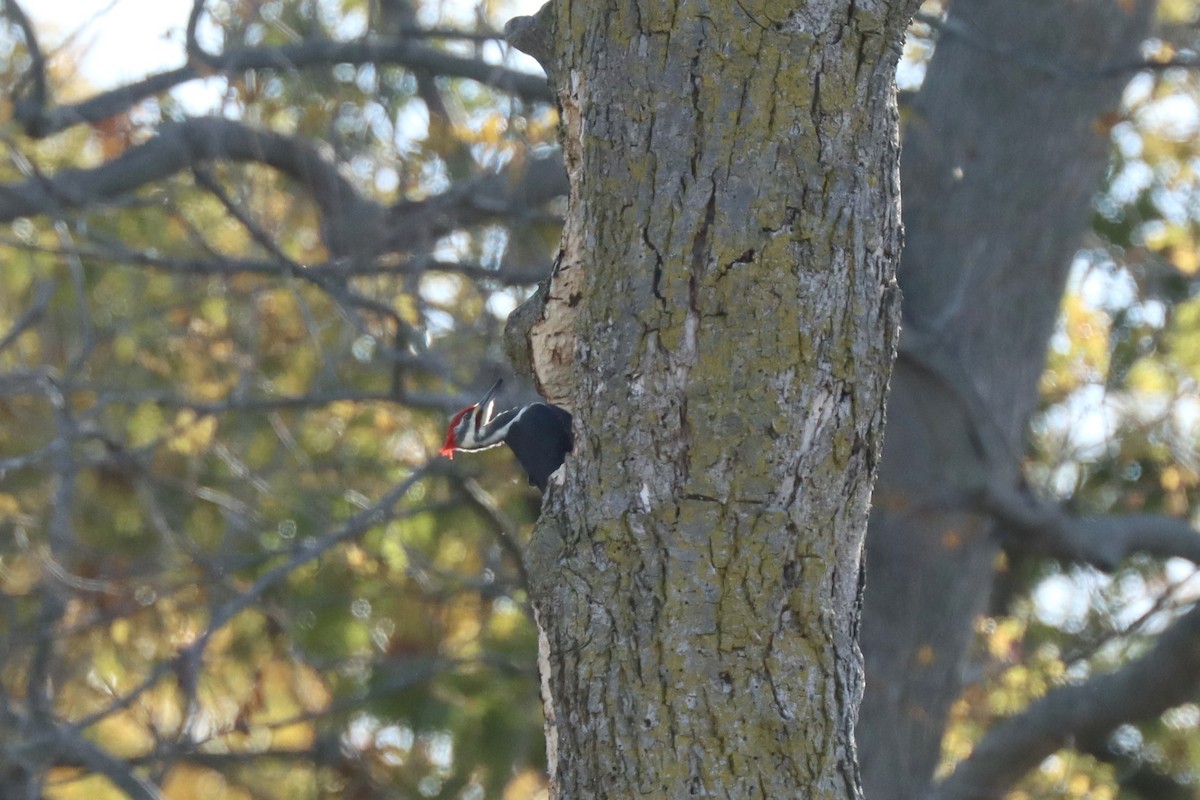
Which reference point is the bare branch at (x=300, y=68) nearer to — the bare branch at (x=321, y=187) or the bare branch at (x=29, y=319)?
the bare branch at (x=321, y=187)

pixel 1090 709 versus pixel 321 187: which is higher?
pixel 321 187

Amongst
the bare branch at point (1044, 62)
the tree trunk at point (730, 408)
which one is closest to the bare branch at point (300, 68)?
the bare branch at point (1044, 62)

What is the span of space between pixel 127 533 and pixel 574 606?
4883 millimetres

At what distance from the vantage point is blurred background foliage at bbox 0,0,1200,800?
4750 mm

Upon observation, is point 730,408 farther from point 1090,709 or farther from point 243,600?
point 1090,709

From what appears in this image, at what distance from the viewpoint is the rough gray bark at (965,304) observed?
4672mm

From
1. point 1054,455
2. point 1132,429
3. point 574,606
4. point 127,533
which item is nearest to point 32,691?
point 127,533

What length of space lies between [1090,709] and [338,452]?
330cm

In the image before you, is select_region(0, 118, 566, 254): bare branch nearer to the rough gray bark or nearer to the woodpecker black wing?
the rough gray bark

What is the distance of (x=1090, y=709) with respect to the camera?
4590 mm

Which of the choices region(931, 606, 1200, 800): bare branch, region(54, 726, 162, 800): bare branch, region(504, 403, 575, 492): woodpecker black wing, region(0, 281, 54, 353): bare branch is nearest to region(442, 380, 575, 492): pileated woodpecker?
region(504, 403, 575, 492): woodpecker black wing

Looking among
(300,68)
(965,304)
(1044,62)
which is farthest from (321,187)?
(1044,62)

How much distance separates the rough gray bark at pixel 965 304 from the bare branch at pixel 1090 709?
0.61 ft

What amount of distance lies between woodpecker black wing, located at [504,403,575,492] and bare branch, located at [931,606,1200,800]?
245 centimetres
